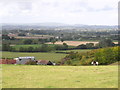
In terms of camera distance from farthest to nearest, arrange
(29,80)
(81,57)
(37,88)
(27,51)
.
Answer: (27,51) → (81,57) → (29,80) → (37,88)

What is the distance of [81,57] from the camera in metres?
49.8

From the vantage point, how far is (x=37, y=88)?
10430mm

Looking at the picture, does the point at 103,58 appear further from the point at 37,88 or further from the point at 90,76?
the point at 37,88

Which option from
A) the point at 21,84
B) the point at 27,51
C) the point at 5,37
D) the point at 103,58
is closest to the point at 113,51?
the point at 103,58

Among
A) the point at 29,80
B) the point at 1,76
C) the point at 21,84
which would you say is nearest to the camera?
the point at 21,84

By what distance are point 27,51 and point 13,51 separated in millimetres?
3539

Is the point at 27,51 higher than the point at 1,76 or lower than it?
lower

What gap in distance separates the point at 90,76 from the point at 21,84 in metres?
3.76

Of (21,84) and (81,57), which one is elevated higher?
(21,84)

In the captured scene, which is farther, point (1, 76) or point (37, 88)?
point (1, 76)

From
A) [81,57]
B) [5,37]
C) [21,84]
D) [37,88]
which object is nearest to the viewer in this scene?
[37,88]

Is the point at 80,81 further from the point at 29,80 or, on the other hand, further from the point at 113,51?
the point at 113,51

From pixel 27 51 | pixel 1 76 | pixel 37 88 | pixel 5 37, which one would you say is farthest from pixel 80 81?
pixel 5 37

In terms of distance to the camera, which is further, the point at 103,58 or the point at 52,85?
the point at 103,58
